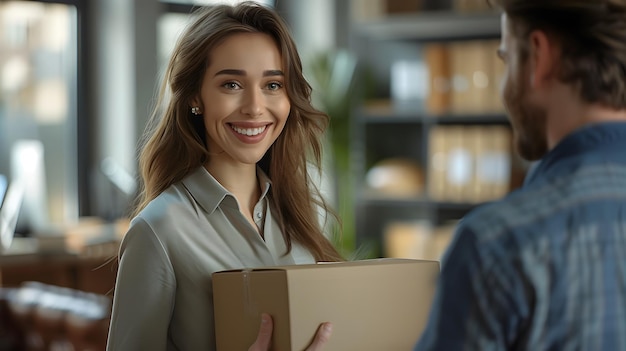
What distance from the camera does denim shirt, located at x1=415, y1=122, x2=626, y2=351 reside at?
44.8 inches

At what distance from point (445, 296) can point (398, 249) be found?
489 cm

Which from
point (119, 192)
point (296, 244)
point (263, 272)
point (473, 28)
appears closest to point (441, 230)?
point (473, 28)

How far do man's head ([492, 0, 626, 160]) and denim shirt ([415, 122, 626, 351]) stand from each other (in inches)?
3.4

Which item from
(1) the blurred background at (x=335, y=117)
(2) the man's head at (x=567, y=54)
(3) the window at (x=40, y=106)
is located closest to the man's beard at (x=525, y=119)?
(2) the man's head at (x=567, y=54)

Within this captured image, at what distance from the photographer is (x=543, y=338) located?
1.14m

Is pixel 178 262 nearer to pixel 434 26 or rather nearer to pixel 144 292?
pixel 144 292

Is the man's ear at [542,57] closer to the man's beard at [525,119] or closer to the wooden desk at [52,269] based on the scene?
the man's beard at [525,119]

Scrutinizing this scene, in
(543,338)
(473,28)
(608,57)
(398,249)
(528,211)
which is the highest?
(473,28)

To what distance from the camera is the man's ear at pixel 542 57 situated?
3.97 ft

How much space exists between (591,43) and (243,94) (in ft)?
2.53

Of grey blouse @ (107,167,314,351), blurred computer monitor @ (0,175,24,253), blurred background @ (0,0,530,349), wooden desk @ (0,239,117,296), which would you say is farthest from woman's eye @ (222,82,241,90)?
blurred computer monitor @ (0,175,24,253)

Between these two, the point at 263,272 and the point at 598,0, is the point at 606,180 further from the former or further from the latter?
the point at 263,272

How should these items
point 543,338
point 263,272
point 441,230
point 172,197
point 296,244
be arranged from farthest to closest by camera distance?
point 441,230
point 296,244
point 172,197
point 263,272
point 543,338

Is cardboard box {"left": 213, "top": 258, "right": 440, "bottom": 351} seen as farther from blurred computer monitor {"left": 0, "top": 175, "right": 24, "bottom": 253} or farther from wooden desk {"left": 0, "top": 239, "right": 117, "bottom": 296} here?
blurred computer monitor {"left": 0, "top": 175, "right": 24, "bottom": 253}
